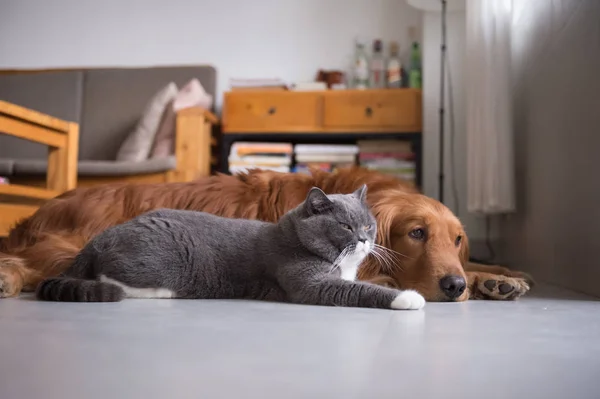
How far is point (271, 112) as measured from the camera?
4426 millimetres

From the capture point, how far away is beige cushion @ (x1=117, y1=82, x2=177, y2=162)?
4.38 metres

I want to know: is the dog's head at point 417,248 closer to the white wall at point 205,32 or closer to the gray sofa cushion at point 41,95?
the white wall at point 205,32

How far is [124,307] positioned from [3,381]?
2.18ft

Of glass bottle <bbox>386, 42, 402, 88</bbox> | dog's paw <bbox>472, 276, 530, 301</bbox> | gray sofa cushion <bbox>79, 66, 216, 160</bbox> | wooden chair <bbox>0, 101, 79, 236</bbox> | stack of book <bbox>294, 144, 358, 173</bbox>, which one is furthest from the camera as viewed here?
gray sofa cushion <bbox>79, 66, 216, 160</bbox>

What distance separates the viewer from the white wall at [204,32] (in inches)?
195

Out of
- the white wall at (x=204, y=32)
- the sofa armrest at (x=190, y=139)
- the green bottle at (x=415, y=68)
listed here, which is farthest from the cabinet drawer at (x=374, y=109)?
the sofa armrest at (x=190, y=139)

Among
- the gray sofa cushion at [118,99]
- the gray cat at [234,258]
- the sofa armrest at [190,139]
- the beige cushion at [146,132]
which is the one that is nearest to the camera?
the gray cat at [234,258]

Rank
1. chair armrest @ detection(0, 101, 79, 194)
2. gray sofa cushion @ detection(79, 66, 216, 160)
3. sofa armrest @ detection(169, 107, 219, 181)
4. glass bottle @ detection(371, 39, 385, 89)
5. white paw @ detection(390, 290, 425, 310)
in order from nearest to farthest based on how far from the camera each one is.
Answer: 1. white paw @ detection(390, 290, 425, 310)
2. chair armrest @ detection(0, 101, 79, 194)
3. sofa armrest @ detection(169, 107, 219, 181)
4. glass bottle @ detection(371, 39, 385, 89)
5. gray sofa cushion @ detection(79, 66, 216, 160)

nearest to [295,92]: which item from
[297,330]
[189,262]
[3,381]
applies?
[189,262]

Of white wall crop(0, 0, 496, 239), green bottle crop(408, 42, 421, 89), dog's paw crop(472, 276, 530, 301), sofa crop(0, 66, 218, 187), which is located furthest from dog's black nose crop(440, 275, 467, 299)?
white wall crop(0, 0, 496, 239)

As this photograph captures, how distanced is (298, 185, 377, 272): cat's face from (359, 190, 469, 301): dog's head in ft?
0.61

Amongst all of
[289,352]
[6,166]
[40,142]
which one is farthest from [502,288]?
[6,166]

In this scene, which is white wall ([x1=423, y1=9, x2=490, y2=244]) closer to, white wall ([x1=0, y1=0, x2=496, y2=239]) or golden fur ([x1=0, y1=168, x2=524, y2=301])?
white wall ([x1=0, y1=0, x2=496, y2=239])

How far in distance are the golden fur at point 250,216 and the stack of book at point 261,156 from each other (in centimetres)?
210
